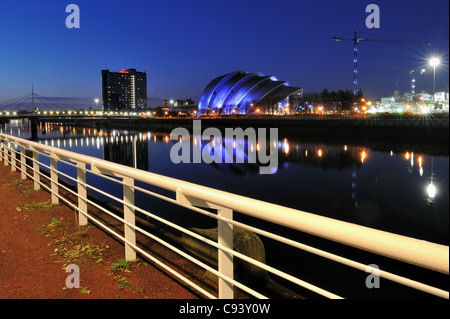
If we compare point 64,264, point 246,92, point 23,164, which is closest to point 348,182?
point 23,164

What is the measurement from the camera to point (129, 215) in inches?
126

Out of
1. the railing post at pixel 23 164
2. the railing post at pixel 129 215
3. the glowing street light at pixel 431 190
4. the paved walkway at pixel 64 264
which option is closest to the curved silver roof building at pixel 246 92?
the glowing street light at pixel 431 190

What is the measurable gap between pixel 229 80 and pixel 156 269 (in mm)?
78757

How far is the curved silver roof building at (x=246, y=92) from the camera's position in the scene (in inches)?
A: 3002

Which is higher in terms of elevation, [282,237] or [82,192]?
[282,237]

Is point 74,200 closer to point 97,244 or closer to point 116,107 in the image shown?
point 97,244

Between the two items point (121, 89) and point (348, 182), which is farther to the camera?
point (121, 89)

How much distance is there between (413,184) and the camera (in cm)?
1969

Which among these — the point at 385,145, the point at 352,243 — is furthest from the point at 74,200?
the point at 385,145

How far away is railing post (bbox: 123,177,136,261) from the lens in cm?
312

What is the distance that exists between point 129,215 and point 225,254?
1346 mm

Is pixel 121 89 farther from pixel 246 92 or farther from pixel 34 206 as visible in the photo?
pixel 34 206
